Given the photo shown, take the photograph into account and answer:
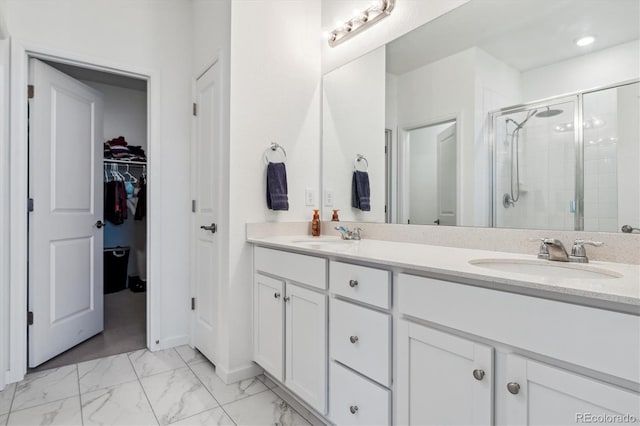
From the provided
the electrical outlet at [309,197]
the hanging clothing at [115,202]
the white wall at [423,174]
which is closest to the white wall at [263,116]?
the electrical outlet at [309,197]

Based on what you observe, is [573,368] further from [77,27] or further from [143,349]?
[77,27]

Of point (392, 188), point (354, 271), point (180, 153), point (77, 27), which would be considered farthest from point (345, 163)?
point (77, 27)

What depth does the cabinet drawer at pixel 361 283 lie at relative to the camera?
120 centimetres

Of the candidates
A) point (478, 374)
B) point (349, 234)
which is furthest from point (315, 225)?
point (478, 374)

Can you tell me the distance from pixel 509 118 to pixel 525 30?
37 centimetres

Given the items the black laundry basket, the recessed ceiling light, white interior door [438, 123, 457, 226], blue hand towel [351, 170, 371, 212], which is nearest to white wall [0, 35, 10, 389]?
blue hand towel [351, 170, 371, 212]

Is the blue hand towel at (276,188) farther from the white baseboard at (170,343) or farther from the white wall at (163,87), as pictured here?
the white baseboard at (170,343)

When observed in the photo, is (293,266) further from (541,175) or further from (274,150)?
(541,175)

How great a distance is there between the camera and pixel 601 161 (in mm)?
1214

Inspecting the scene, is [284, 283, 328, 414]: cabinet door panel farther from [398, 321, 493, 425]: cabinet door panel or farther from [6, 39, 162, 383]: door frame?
[6, 39, 162, 383]: door frame

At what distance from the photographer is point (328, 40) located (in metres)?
2.33

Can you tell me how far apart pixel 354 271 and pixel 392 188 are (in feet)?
2.66

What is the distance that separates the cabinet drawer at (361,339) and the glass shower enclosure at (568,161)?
2.35 feet

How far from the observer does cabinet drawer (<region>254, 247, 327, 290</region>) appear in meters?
1.51
